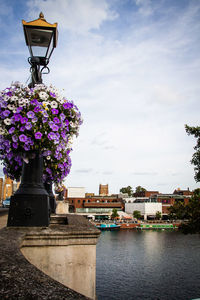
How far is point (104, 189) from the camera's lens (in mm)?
136375

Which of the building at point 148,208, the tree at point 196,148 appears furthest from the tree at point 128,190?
the tree at point 196,148

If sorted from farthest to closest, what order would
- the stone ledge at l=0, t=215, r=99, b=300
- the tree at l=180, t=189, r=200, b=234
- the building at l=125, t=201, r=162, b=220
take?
the building at l=125, t=201, r=162, b=220 → the tree at l=180, t=189, r=200, b=234 → the stone ledge at l=0, t=215, r=99, b=300

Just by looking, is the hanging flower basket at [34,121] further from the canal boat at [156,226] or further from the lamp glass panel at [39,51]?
the canal boat at [156,226]

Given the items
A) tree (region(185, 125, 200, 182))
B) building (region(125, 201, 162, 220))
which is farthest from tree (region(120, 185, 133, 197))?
tree (region(185, 125, 200, 182))

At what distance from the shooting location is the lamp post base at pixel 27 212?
3.38 meters

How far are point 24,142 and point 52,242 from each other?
140 centimetres

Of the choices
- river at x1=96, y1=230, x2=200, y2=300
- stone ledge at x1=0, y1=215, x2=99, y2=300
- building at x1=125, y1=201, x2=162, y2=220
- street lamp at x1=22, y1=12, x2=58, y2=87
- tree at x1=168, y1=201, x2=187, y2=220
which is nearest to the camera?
Answer: stone ledge at x1=0, y1=215, x2=99, y2=300

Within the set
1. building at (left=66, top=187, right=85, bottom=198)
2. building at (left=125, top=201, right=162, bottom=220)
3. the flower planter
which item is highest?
the flower planter

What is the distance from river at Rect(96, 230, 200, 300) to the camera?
22.8m

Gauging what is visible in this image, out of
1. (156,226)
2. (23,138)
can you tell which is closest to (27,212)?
(23,138)

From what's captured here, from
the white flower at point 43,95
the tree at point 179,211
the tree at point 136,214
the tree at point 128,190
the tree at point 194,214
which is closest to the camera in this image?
the white flower at point 43,95

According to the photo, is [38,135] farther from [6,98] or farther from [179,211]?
Result: [179,211]

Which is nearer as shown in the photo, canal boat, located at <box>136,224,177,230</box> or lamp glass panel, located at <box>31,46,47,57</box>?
lamp glass panel, located at <box>31,46,47,57</box>

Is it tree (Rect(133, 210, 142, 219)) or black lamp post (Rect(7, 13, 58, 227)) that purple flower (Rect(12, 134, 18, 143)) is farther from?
tree (Rect(133, 210, 142, 219))
